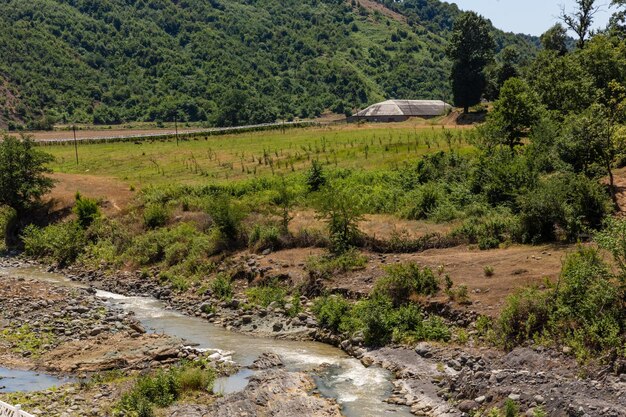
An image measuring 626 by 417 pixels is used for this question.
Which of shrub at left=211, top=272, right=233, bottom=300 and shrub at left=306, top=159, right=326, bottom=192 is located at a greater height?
shrub at left=306, top=159, right=326, bottom=192

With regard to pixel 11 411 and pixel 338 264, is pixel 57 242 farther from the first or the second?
pixel 11 411

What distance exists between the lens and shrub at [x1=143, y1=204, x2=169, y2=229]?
147 feet

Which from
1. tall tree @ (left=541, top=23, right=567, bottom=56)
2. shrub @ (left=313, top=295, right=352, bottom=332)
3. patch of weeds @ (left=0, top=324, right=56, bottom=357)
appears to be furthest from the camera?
tall tree @ (left=541, top=23, right=567, bottom=56)

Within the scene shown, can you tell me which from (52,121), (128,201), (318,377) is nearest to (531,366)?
(318,377)

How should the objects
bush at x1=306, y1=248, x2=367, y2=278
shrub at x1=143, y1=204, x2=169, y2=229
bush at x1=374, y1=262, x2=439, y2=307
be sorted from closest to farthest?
bush at x1=374, y1=262, x2=439, y2=307, bush at x1=306, y1=248, x2=367, y2=278, shrub at x1=143, y1=204, x2=169, y2=229

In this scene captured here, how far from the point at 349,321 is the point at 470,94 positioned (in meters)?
60.1

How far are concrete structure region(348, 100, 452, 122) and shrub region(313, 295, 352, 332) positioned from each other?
249 ft

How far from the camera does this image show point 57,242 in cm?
4512

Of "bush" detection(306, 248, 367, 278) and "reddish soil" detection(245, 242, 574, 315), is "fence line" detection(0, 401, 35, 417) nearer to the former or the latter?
"reddish soil" detection(245, 242, 574, 315)

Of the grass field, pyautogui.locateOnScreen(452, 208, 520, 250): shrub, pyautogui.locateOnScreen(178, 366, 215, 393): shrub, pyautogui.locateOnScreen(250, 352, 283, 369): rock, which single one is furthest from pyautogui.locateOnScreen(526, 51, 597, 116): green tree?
pyautogui.locateOnScreen(178, 366, 215, 393): shrub

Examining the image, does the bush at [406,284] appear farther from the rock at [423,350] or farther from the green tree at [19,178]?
the green tree at [19,178]

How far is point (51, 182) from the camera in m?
50.8

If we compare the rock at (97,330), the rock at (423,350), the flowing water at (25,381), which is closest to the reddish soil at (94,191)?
the rock at (97,330)

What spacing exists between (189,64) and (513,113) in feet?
371
